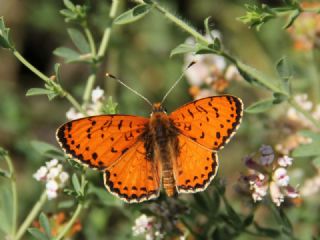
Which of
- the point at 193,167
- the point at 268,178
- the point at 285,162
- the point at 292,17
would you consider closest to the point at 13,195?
the point at 193,167

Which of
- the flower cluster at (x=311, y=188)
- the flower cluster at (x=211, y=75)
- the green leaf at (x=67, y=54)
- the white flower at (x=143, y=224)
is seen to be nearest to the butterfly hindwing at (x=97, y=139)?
the white flower at (x=143, y=224)

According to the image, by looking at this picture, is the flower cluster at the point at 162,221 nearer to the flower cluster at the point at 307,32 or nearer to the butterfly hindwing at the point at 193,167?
the butterfly hindwing at the point at 193,167

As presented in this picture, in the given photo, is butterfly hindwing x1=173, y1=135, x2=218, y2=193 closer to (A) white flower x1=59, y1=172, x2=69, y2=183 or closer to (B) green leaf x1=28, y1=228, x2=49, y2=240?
(A) white flower x1=59, y1=172, x2=69, y2=183

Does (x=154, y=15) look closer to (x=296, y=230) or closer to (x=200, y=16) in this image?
(x=200, y=16)

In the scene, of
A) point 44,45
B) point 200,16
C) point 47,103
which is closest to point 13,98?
point 47,103

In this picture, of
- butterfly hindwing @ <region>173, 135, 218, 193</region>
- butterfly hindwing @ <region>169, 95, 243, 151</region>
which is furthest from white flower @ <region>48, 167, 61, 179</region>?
butterfly hindwing @ <region>169, 95, 243, 151</region>
